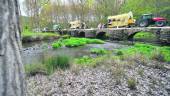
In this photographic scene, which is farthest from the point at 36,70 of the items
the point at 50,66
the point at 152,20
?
the point at 152,20

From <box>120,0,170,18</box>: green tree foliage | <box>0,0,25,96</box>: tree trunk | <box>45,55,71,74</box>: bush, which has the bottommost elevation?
<box>45,55,71,74</box>: bush

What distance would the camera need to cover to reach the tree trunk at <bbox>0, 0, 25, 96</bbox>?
7.82 ft

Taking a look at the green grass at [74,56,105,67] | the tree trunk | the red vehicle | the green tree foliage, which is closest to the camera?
the tree trunk

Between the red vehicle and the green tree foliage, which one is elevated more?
the green tree foliage

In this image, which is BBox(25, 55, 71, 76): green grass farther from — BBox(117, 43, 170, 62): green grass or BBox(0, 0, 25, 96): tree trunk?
BBox(0, 0, 25, 96): tree trunk

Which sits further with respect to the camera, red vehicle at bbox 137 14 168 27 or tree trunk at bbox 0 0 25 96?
red vehicle at bbox 137 14 168 27

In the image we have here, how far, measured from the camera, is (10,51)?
2.44m

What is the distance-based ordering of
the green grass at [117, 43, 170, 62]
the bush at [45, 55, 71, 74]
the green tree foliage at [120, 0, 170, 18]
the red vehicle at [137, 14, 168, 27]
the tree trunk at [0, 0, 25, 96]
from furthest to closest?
the green tree foliage at [120, 0, 170, 18], the red vehicle at [137, 14, 168, 27], the green grass at [117, 43, 170, 62], the bush at [45, 55, 71, 74], the tree trunk at [0, 0, 25, 96]

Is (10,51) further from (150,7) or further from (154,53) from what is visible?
(150,7)

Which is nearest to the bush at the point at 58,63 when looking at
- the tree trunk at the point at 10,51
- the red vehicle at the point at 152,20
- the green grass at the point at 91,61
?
the green grass at the point at 91,61

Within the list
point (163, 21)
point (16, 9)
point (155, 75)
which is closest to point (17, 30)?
point (16, 9)

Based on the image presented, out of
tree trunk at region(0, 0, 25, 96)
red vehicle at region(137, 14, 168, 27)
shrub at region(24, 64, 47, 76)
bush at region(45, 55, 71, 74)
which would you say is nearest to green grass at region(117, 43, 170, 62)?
bush at region(45, 55, 71, 74)

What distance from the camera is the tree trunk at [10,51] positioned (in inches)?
93.8

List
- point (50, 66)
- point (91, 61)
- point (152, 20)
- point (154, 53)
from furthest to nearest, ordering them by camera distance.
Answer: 1. point (152, 20)
2. point (154, 53)
3. point (91, 61)
4. point (50, 66)
